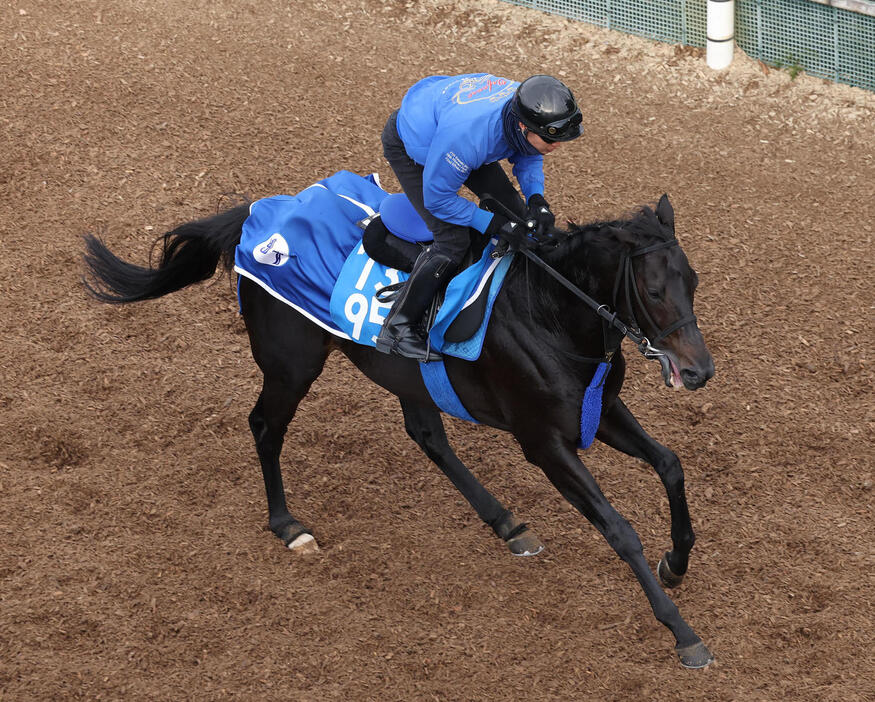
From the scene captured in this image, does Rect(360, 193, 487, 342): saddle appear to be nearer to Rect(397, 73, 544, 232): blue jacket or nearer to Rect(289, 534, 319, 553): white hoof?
Rect(397, 73, 544, 232): blue jacket

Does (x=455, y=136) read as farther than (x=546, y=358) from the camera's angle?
No

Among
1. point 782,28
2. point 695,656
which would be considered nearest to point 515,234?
point 695,656

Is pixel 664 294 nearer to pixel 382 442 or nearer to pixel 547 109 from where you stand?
pixel 547 109

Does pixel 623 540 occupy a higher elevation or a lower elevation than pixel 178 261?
lower

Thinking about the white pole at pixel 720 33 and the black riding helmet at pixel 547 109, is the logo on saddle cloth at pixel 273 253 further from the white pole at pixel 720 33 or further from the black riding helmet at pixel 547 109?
the white pole at pixel 720 33

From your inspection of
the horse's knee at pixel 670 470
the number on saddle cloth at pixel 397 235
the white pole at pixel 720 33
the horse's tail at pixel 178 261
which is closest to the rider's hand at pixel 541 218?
the number on saddle cloth at pixel 397 235

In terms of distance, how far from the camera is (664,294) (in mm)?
4820

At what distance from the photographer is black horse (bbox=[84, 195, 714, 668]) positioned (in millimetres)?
4871

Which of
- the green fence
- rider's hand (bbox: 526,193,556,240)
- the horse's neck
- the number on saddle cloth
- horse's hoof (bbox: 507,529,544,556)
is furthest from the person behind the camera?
the green fence

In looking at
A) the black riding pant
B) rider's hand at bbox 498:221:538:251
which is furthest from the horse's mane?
the black riding pant

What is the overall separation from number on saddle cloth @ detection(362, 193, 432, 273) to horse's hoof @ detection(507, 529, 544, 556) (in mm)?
1813

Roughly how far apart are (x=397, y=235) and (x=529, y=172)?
2.58 feet

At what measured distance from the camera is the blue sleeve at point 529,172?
5.62 metres

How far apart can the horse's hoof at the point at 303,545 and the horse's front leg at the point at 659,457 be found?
1920 millimetres
